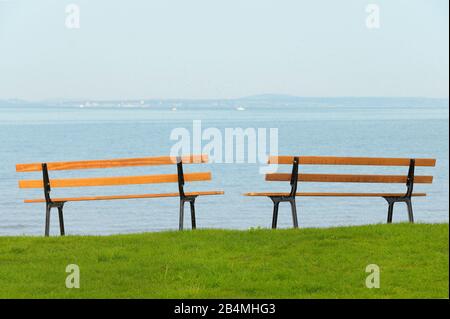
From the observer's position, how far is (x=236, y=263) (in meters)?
8.31

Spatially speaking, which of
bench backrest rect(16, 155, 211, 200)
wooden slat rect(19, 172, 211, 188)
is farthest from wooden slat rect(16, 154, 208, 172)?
wooden slat rect(19, 172, 211, 188)

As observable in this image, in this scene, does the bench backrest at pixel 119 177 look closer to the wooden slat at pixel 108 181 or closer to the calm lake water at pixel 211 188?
the wooden slat at pixel 108 181

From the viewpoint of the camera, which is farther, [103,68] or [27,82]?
[27,82]

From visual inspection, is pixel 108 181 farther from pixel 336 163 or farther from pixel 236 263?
pixel 236 263

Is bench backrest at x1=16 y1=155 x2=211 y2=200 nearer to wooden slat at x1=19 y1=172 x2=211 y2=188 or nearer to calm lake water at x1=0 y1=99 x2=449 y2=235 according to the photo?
wooden slat at x1=19 y1=172 x2=211 y2=188

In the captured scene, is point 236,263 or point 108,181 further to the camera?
point 108,181

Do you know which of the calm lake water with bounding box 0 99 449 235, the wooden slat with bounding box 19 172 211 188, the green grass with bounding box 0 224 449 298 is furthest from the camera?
the calm lake water with bounding box 0 99 449 235

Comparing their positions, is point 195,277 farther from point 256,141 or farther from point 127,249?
point 256,141

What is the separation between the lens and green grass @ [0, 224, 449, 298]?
747cm

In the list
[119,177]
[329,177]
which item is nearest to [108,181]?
[119,177]

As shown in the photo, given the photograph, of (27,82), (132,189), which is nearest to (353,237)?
(132,189)

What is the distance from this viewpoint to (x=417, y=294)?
7359mm

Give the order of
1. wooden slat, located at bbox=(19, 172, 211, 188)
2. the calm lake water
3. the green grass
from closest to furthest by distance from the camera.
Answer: the green grass, wooden slat, located at bbox=(19, 172, 211, 188), the calm lake water

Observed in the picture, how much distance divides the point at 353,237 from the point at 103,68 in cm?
6747
